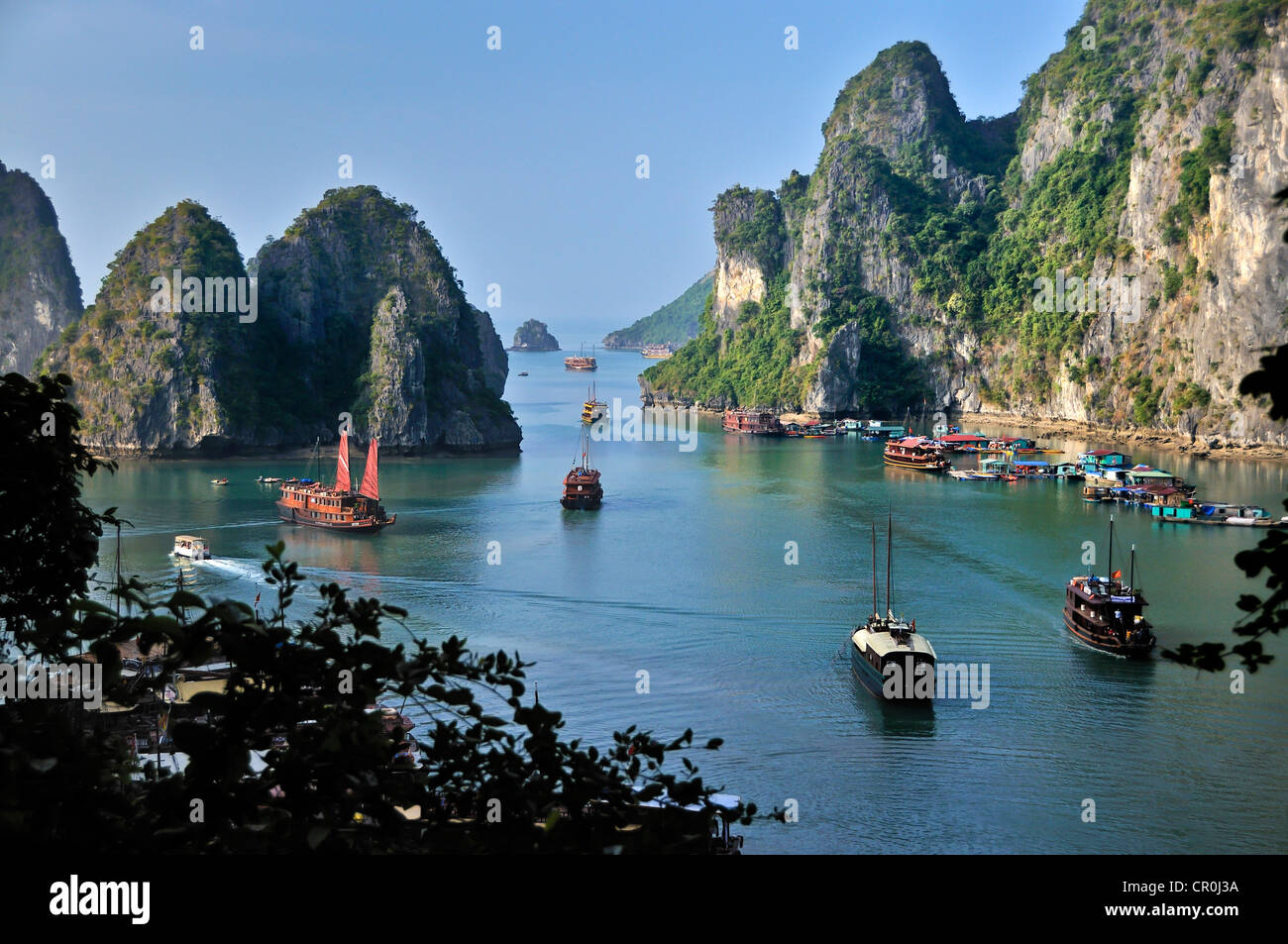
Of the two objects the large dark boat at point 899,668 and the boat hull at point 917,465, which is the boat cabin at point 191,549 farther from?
the boat hull at point 917,465

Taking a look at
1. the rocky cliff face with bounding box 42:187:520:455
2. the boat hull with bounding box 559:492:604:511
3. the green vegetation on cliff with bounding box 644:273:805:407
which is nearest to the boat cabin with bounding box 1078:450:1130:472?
the boat hull with bounding box 559:492:604:511

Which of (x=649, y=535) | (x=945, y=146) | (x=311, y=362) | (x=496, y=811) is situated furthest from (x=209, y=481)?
(x=945, y=146)

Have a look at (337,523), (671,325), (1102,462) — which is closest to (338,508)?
(337,523)

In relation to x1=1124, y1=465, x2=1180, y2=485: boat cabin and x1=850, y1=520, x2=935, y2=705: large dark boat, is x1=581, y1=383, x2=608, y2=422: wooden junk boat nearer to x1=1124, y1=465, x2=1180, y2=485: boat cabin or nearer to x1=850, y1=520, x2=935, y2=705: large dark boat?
x1=1124, y1=465, x2=1180, y2=485: boat cabin

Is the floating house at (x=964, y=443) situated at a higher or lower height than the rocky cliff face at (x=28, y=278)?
lower

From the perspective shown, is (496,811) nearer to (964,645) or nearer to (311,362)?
(964,645)


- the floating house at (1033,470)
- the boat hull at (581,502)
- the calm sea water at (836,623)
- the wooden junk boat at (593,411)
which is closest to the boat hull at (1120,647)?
the calm sea water at (836,623)
